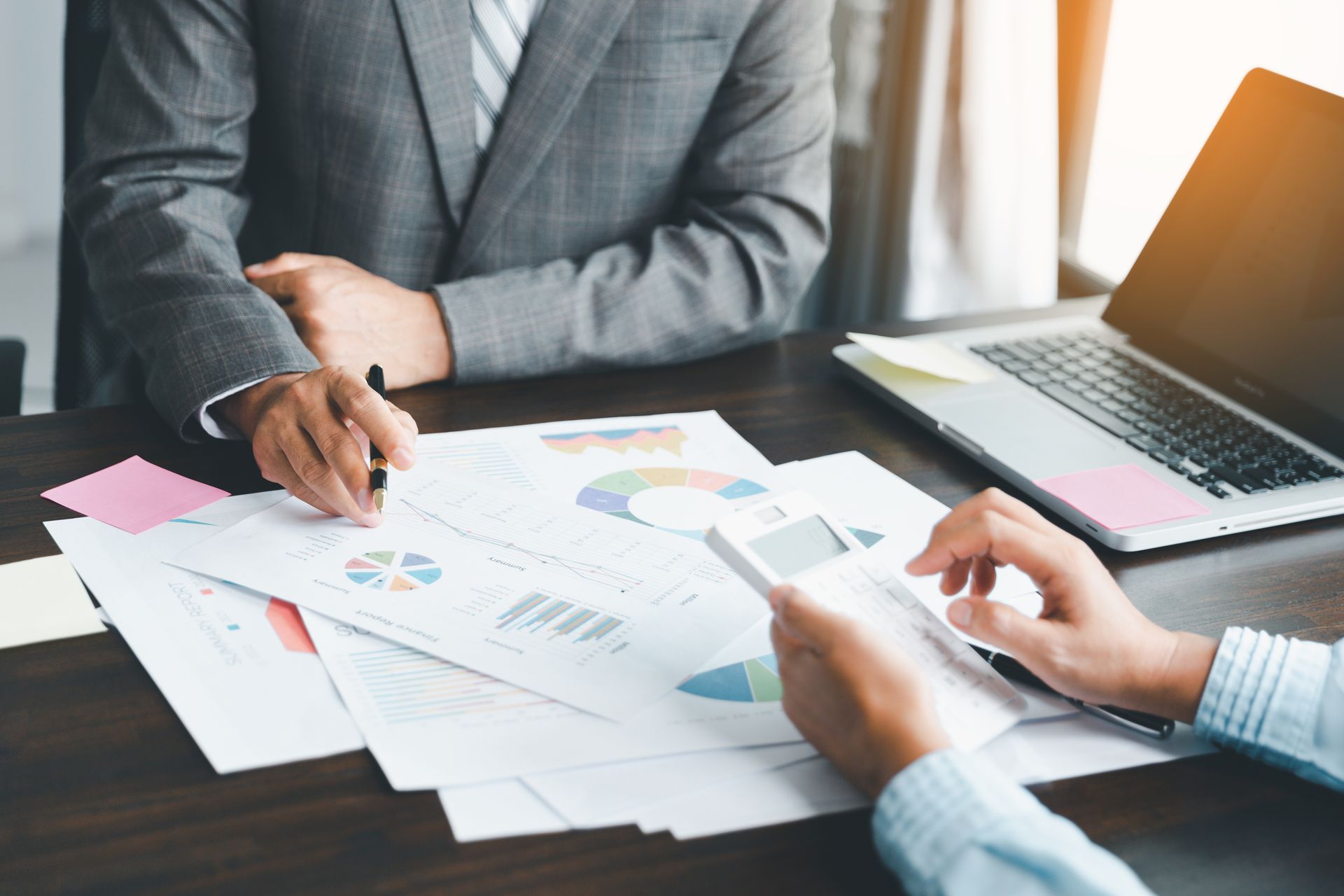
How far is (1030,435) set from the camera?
0.97 m

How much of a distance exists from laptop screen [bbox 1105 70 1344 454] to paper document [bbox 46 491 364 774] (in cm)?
85

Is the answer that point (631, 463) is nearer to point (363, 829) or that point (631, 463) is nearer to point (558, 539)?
point (558, 539)

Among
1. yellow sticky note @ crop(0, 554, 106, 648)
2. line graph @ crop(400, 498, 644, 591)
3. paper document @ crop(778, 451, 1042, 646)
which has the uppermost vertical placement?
paper document @ crop(778, 451, 1042, 646)

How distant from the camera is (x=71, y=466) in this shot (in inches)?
34.1

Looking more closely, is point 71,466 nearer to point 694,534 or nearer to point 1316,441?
point 694,534

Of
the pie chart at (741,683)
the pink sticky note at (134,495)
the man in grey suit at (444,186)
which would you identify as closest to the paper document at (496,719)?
the pie chart at (741,683)

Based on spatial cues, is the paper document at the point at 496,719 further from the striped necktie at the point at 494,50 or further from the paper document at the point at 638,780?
the striped necktie at the point at 494,50

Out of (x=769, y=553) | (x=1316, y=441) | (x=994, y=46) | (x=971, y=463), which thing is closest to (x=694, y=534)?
(x=769, y=553)

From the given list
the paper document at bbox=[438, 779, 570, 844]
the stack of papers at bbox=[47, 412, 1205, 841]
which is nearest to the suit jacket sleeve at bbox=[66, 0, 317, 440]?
the stack of papers at bbox=[47, 412, 1205, 841]

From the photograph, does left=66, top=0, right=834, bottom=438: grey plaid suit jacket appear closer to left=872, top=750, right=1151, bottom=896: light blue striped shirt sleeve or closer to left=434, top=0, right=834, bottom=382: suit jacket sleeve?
left=434, top=0, right=834, bottom=382: suit jacket sleeve

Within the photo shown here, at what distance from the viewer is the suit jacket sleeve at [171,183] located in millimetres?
959

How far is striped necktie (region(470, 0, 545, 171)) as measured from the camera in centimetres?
118

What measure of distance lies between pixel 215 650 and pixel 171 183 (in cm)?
62

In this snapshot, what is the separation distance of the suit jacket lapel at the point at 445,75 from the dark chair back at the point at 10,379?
0.48m
